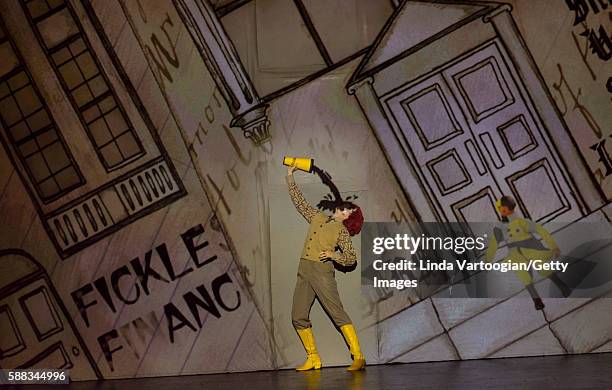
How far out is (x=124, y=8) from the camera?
6.93m

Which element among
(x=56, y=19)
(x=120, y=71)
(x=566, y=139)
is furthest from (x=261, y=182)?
(x=566, y=139)

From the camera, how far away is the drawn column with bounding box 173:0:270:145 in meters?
6.96

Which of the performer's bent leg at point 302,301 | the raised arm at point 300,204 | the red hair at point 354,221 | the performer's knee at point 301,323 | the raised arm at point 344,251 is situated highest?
the raised arm at point 300,204

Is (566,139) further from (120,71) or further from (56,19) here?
(56,19)

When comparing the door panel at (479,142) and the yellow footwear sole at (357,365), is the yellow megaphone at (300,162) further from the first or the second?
the yellow footwear sole at (357,365)

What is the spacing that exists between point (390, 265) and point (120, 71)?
8.76 feet

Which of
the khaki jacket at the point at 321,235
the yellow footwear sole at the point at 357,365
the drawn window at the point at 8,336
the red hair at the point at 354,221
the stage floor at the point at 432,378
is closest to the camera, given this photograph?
the stage floor at the point at 432,378

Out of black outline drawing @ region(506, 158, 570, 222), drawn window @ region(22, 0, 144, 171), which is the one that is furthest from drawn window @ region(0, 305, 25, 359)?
black outline drawing @ region(506, 158, 570, 222)

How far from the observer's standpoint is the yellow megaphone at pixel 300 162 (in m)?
6.96

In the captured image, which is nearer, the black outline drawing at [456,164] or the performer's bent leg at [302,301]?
the performer's bent leg at [302,301]

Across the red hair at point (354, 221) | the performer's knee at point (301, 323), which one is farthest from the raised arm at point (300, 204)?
the performer's knee at point (301, 323)

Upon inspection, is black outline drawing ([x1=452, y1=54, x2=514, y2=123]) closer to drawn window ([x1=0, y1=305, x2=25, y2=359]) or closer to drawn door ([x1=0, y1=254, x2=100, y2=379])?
drawn door ([x1=0, y1=254, x2=100, y2=379])

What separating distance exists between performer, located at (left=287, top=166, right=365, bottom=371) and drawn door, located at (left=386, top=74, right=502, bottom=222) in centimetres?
70

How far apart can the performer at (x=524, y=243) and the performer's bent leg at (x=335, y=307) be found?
1.35 metres
